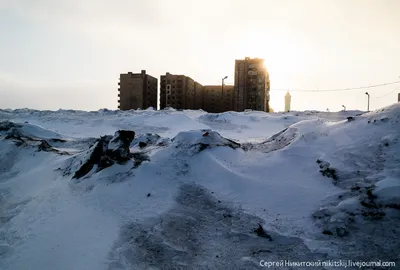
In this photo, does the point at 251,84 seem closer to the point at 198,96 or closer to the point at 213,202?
the point at 198,96

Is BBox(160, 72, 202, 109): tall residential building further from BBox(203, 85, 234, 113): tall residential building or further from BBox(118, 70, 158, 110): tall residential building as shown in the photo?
BBox(203, 85, 234, 113): tall residential building

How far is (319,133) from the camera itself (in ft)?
32.7

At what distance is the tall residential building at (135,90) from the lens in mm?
52219

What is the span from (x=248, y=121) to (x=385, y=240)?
21631 mm

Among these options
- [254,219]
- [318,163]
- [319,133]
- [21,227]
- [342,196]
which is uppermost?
[319,133]

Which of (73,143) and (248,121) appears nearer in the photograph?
(73,143)

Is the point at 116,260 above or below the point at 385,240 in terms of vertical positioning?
below

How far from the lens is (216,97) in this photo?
202 feet

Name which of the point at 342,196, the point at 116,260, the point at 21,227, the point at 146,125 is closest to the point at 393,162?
the point at 342,196

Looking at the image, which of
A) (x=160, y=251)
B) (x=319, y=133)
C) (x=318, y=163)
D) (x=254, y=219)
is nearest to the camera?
(x=160, y=251)

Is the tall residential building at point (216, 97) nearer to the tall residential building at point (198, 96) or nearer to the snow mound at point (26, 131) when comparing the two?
the tall residential building at point (198, 96)

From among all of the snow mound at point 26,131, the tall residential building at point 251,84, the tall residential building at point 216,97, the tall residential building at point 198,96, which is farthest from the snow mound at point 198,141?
the tall residential building at point 198,96

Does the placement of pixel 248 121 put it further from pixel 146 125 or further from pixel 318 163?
pixel 318 163

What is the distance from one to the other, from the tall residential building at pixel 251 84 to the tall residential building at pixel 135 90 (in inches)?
635
